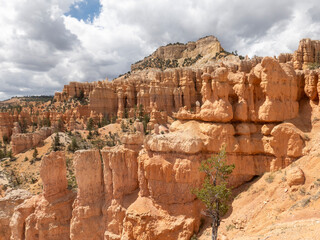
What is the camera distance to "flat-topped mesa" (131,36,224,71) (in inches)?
4441

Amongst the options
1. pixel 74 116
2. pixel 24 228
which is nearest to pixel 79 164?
pixel 24 228

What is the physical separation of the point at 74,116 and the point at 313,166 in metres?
66.8

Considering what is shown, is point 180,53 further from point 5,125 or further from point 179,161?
point 179,161

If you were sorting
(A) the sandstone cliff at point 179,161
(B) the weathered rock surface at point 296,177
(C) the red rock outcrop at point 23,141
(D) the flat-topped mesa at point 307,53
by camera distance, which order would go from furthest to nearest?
(C) the red rock outcrop at point 23,141 → (D) the flat-topped mesa at point 307,53 → (A) the sandstone cliff at point 179,161 → (B) the weathered rock surface at point 296,177

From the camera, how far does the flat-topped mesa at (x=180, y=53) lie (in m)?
113

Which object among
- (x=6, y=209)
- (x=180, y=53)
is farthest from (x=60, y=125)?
(x=180, y=53)

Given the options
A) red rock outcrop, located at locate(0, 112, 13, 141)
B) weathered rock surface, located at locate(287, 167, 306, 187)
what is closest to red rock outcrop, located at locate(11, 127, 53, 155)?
red rock outcrop, located at locate(0, 112, 13, 141)

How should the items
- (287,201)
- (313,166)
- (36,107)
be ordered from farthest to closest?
(36,107)
(313,166)
(287,201)

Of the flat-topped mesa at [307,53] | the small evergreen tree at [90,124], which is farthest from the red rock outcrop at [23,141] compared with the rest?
the flat-topped mesa at [307,53]

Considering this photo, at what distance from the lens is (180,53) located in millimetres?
128125

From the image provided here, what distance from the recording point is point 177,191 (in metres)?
18.8

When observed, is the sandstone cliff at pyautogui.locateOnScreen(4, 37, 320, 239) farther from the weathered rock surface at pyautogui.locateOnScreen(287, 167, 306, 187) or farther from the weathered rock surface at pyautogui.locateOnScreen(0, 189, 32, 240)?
the weathered rock surface at pyautogui.locateOnScreen(0, 189, 32, 240)

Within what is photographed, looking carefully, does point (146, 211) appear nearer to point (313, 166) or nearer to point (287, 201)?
point (287, 201)

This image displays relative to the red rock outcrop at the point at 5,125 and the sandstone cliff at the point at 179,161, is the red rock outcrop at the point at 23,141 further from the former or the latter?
the sandstone cliff at the point at 179,161
